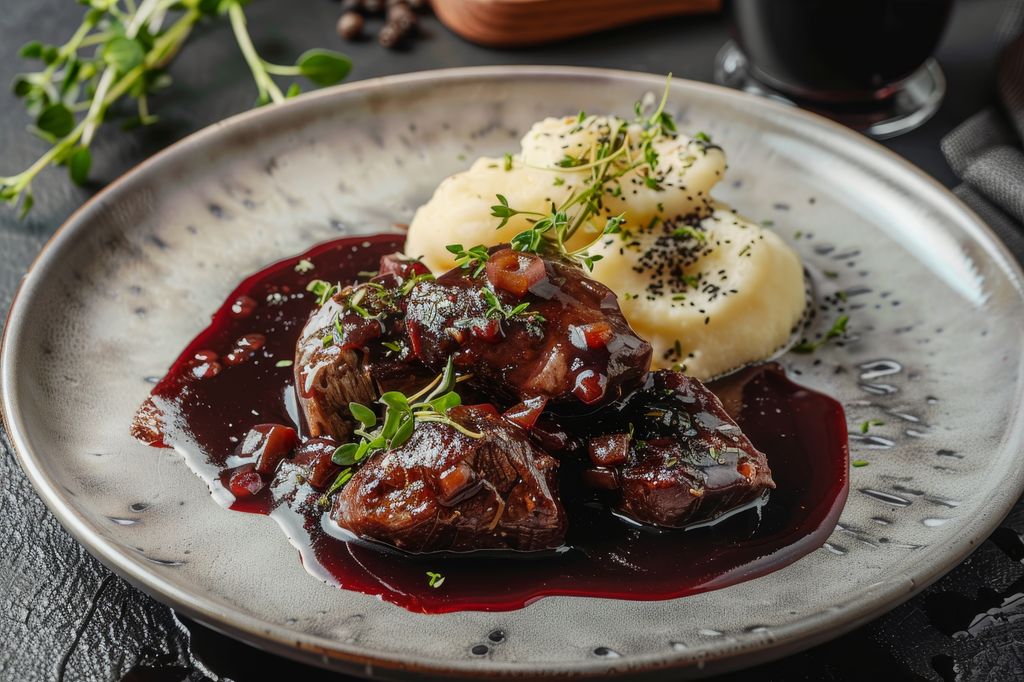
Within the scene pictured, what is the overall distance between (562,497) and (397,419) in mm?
723

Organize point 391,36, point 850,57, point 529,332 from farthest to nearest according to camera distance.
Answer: point 391,36, point 850,57, point 529,332

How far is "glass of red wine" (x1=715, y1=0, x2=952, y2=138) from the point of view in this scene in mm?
6129

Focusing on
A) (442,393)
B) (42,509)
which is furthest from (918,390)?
(42,509)

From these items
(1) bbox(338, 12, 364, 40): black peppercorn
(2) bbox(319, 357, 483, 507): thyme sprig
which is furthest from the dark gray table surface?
(1) bbox(338, 12, 364, 40): black peppercorn

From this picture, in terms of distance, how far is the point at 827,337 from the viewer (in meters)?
4.96

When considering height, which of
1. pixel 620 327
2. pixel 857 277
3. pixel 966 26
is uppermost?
pixel 620 327

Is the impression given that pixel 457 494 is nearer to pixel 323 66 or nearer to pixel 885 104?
pixel 323 66

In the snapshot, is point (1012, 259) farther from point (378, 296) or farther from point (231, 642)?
point (231, 642)

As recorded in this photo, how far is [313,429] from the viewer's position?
4.14 metres

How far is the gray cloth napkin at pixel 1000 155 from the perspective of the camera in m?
5.59

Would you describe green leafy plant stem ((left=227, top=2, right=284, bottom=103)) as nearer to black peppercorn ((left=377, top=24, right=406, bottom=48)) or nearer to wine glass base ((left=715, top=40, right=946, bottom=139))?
black peppercorn ((left=377, top=24, right=406, bottom=48))

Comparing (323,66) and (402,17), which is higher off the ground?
(323,66)

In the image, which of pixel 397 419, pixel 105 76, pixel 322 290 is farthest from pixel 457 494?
pixel 105 76

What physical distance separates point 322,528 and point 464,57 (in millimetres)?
4467
